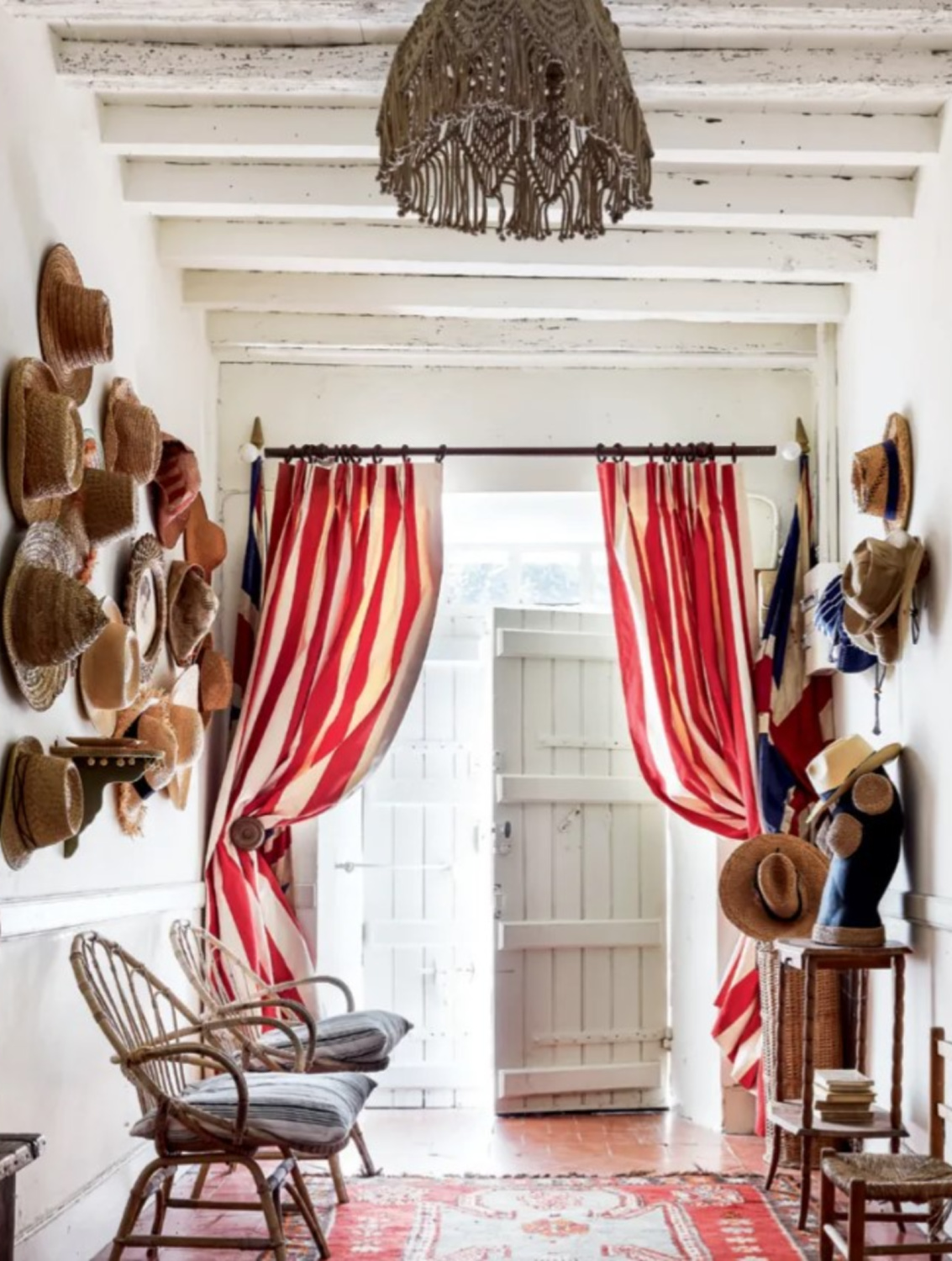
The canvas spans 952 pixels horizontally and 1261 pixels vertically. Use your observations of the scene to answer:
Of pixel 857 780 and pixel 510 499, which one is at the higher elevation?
pixel 510 499

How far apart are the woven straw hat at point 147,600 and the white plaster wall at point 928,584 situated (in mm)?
2433

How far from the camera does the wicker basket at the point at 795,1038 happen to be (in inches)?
223

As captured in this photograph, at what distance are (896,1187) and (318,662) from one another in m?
3.23

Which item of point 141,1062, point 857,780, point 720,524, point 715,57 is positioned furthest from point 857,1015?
point 715,57

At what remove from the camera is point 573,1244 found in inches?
187

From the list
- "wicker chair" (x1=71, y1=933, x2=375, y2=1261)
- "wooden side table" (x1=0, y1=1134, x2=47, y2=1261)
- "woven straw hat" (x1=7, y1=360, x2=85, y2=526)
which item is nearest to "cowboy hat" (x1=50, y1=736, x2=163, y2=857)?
"wicker chair" (x1=71, y1=933, x2=375, y2=1261)

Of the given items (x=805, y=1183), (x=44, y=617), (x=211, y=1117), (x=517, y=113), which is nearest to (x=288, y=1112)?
(x=211, y=1117)

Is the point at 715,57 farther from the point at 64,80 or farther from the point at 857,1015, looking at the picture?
the point at 857,1015

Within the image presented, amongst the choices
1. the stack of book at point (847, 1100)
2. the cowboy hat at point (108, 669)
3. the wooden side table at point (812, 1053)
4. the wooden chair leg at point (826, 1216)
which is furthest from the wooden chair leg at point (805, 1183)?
the cowboy hat at point (108, 669)

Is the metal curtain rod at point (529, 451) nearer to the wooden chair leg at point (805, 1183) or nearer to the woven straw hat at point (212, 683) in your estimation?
the woven straw hat at point (212, 683)

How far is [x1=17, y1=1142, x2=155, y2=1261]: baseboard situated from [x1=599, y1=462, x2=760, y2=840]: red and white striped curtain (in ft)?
8.00

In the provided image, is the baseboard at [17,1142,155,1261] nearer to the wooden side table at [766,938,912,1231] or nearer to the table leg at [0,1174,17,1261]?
the table leg at [0,1174,17,1261]

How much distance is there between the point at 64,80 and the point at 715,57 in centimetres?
178

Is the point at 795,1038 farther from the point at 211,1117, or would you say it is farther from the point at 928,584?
the point at 211,1117
